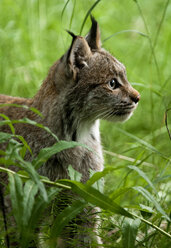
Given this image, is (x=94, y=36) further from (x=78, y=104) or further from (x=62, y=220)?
(x=62, y=220)

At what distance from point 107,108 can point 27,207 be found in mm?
1808

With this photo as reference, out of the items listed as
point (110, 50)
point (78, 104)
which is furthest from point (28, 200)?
point (110, 50)

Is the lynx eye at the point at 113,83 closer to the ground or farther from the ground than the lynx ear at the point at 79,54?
closer to the ground

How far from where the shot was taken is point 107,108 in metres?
3.96

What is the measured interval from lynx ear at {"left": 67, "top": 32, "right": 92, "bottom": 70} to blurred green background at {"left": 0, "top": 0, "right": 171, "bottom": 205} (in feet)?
4.59

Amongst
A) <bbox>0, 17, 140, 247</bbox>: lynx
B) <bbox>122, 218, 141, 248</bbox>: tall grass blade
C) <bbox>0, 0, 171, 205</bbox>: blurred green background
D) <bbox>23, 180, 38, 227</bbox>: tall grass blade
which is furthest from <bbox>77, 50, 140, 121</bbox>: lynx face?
<bbox>23, 180, 38, 227</bbox>: tall grass blade

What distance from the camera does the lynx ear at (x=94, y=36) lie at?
13.7 feet

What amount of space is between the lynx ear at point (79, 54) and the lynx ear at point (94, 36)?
245mm

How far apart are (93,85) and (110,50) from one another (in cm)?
228

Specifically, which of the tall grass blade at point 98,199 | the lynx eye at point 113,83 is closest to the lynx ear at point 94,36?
the lynx eye at point 113,83

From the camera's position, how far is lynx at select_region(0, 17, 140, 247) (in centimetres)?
385

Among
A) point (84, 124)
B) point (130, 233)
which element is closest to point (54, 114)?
point (84, 124)

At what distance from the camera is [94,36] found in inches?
165

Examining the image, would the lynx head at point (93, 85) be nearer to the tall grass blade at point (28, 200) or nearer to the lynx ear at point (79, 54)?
the lynx ear at point (79, 54)
